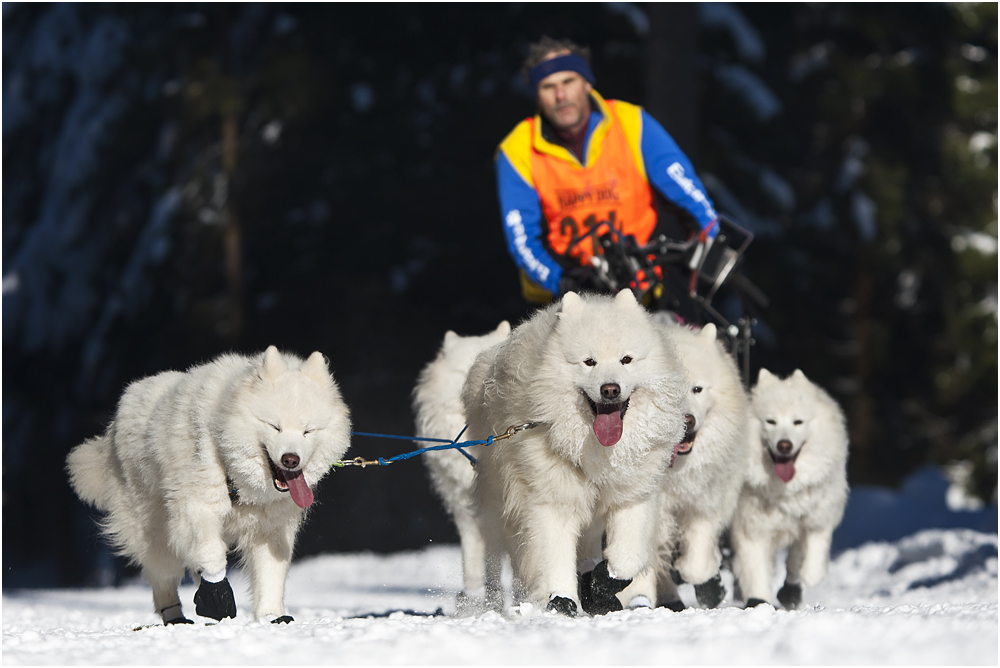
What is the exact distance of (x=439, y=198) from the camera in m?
11.9

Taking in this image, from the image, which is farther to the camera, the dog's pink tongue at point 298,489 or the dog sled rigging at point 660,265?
the dog sled rigging at point 660,265

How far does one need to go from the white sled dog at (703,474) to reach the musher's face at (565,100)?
116cm

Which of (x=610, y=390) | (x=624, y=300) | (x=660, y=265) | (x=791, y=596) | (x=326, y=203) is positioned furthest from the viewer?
(x=326, y=203)

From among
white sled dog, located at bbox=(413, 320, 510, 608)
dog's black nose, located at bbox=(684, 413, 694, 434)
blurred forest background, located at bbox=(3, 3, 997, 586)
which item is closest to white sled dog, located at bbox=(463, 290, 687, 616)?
dog's black nose, located at bbox=(684, 413, 694, 434)

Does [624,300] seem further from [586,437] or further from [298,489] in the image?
[298,489]

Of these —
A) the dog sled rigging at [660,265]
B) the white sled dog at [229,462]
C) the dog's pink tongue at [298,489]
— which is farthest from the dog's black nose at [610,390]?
the dog sled rigging at [660,265]

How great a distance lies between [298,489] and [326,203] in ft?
27.1

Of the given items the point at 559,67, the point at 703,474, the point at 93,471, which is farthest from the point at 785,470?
the point at 93,471

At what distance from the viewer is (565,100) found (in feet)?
17.3

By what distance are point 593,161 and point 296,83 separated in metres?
7.04

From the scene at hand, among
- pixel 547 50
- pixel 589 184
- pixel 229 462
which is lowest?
pixel 229 462

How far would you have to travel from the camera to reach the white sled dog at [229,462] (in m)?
3.90

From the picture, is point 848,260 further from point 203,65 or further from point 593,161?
point 593,161

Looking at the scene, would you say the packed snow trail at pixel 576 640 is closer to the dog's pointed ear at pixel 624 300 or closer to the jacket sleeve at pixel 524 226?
the dog's pointed ear at pixel 624 300
